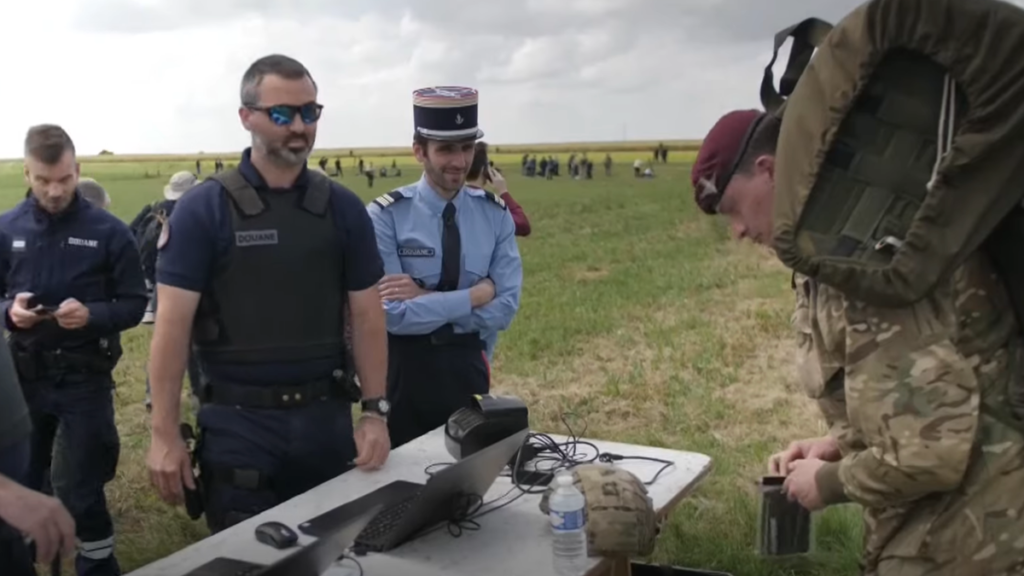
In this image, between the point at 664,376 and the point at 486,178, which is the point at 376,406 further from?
the point at 664,376

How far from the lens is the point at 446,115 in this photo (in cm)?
397

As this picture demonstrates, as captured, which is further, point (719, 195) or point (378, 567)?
point (378, 567)

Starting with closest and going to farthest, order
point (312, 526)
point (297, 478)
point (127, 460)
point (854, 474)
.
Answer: point (854, 474) < point (312, 526) < point (297, 478) < point (127, 460)

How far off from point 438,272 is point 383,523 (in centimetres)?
153

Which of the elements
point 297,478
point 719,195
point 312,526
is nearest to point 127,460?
point 297,478

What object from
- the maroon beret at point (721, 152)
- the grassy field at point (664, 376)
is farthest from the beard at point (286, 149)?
the maroon beret at point (721, 152)

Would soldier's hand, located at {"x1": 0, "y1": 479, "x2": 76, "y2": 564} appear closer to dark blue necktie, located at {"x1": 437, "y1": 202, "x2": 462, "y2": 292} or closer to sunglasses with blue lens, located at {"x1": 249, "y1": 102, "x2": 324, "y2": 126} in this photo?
sunglasses with blue lens, located at {"x1": 249, "y1": 102, "x2": 324, "y2": 126}

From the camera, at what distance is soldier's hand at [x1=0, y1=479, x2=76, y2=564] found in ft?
6.89

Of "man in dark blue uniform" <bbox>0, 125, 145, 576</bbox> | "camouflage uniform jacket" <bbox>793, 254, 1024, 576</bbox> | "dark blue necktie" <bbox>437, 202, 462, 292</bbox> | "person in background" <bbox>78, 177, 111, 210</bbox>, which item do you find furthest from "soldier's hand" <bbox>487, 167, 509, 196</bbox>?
"camouflage uniform jacket" <bbox>793, 254, 1024, 576</bbox>

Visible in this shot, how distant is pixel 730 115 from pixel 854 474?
0.80 meters

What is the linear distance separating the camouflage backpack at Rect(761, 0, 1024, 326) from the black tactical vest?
1.75 meters

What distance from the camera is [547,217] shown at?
1152 inches

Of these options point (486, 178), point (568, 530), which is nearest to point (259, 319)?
point (568, 530)

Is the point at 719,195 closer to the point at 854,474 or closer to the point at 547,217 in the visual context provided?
the point at 854,474
